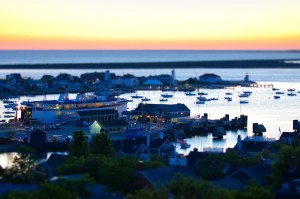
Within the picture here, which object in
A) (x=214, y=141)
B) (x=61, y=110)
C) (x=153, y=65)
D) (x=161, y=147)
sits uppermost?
(x=153, y=65)

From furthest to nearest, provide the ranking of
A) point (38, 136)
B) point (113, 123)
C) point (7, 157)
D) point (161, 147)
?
1. point (113, 123)
2. point (38, 136)
3. point (7, 157)
4. point (161, 147)

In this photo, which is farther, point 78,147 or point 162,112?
point 162,112

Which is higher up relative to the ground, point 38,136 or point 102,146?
point 102,146

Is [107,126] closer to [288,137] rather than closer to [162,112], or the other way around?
[162,112]

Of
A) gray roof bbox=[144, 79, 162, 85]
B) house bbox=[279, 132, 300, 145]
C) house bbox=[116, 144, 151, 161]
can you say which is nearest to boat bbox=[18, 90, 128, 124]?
house bbox=[279, 132, 300, 145]

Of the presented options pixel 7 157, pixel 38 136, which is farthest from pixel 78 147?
pixel 38 136

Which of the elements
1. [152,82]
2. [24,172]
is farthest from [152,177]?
[152,82]

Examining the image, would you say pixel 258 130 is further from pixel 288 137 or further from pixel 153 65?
pixel 153 65

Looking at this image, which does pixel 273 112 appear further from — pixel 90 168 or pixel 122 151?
pixel 90 168

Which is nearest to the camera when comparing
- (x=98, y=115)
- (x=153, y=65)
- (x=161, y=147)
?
(x=161, y=147)

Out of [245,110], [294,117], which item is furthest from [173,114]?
[245,110]
